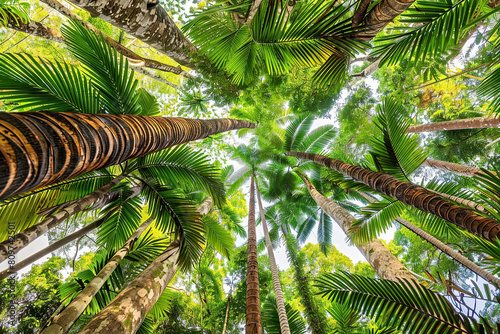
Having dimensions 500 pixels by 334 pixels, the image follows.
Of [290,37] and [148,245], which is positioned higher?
[290,37]

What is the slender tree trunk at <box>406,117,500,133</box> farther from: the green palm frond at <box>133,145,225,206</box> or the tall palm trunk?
the green palm frond at <box>133,145,225,206</box>

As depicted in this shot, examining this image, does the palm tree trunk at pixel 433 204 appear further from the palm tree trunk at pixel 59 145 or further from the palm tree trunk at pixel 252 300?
the palm tree trunk at pixel 59 145

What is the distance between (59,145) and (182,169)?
9.16 feet

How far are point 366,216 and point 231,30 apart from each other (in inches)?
138

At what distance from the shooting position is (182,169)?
3762 millimetres

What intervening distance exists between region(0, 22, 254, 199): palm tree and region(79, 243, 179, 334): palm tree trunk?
4.78 feet

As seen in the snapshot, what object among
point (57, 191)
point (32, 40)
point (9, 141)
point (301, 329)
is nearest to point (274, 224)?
point (301, 329)

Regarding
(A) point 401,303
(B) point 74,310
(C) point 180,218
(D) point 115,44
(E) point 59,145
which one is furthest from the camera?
(D) point 115,44

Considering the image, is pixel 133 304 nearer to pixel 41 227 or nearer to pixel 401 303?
pixel 41 227

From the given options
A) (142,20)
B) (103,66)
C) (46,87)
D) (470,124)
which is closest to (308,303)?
(470,124)

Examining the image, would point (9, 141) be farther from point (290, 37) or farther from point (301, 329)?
point (301, 329)

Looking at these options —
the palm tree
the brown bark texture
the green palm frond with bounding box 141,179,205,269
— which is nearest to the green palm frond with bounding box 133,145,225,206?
the green palm frond with bounding box 141,179,205,269

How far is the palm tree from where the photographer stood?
0.84 metres

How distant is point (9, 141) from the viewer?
0.79m
